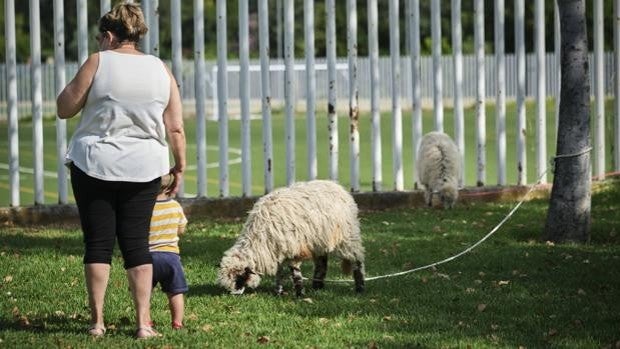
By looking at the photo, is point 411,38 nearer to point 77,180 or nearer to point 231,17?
point 77,180

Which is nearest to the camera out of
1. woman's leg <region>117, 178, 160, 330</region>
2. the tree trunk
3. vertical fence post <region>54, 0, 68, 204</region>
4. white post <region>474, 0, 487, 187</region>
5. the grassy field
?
woman's leg <region>117, 178, 160, 330</region>

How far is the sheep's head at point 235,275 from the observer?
8.95 metres

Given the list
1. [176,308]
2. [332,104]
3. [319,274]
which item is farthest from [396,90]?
[176,308]

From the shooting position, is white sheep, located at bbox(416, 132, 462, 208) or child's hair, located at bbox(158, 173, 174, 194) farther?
white sheep, located at bbox(416, 132, 462, 208)

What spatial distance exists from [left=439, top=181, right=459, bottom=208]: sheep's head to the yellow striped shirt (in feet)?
21.8

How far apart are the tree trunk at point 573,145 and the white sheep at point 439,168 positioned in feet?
8.32

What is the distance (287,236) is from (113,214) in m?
1.80

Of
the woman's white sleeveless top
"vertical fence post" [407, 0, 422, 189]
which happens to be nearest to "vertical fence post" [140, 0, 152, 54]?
"vertical fence post" [407, 0, 422, 189]

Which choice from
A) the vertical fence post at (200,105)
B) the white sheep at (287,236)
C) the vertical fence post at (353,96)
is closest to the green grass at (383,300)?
the white sheep at (287,236)

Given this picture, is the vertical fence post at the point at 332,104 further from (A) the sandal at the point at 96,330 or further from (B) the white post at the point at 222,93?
(A) the sandal at the point at 96,330

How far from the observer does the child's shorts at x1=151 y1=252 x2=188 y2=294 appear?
7.85 metres

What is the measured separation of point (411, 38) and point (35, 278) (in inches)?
260

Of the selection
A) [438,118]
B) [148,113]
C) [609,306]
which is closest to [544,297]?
[609,306]

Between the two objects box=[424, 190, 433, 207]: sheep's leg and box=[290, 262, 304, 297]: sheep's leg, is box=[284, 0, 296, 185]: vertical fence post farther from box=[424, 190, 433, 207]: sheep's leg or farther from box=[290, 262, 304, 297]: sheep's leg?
box=[290, 262, 304, 297]: sheep's leg
